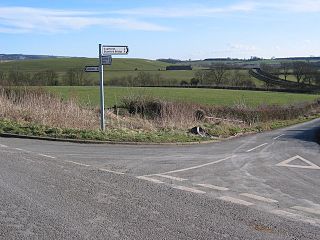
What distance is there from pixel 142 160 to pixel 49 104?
33.7 ft

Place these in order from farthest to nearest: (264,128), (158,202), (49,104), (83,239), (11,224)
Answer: (264,128)
(49,104)
(158,202)
(11,224)
(83,239)

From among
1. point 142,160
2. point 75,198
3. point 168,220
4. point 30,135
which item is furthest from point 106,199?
point 30,135

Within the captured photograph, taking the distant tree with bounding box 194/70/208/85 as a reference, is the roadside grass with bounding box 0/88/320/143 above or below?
below

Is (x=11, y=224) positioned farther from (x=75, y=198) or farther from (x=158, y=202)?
(x=158, y=202)

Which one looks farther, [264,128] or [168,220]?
[264,128]

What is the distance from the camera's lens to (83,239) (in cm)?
558

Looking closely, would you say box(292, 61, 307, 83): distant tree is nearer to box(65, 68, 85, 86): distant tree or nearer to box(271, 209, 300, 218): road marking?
box(65, 68, 85, 86): distant tree

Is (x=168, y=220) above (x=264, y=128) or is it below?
above

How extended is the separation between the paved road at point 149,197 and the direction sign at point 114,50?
15.1 ft

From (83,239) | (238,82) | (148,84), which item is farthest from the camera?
(238,82)

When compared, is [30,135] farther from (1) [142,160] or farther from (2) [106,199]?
(2) [106,199]

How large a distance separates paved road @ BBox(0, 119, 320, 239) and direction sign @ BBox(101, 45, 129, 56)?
15.1 feet

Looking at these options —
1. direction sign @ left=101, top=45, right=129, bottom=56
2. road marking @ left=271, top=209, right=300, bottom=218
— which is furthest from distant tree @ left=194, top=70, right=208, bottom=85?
road marking @ left=271, top=209, right=300, bottom=218

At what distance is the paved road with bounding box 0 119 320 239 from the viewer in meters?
6.00
